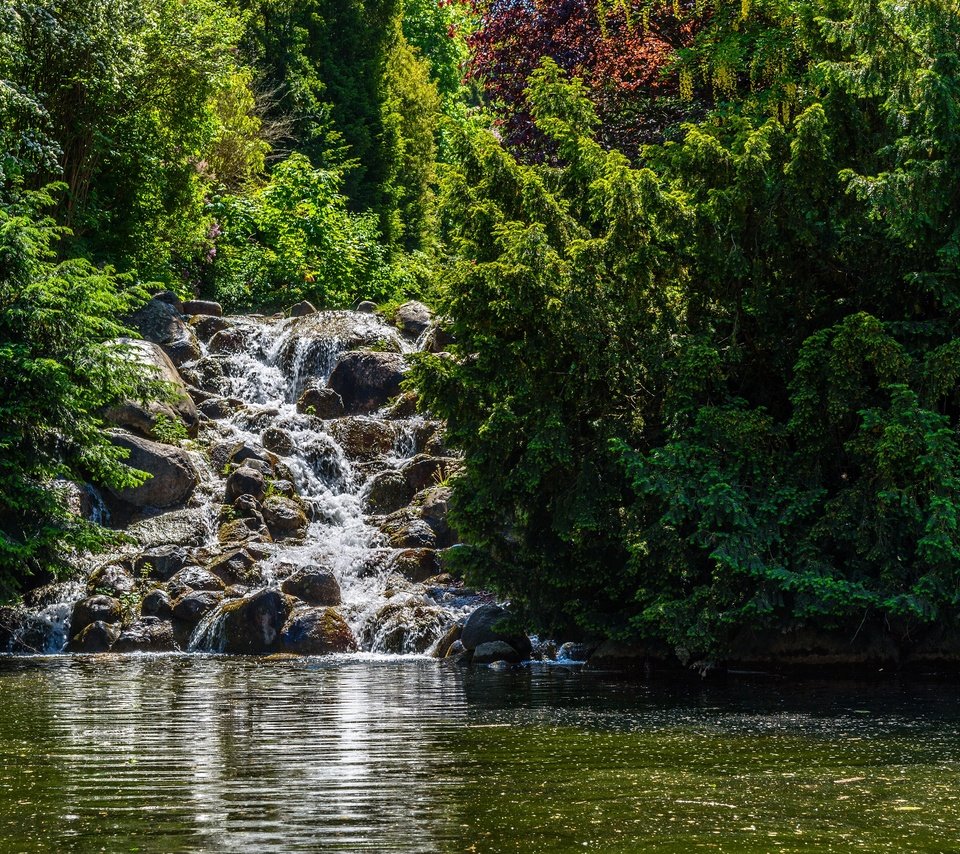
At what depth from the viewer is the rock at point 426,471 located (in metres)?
22.8

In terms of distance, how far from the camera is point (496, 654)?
15.7 metres

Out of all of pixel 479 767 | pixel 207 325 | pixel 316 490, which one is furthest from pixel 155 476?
pixel 479 767

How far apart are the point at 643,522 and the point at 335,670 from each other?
13.6 ft

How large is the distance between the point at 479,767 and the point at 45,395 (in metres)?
11.0

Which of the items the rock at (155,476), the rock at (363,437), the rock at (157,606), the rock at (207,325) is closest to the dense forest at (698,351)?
the rock at (157,606)

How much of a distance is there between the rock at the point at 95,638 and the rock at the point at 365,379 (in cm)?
902

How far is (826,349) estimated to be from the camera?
42.3 feet

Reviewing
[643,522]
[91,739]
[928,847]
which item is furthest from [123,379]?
[928,847]

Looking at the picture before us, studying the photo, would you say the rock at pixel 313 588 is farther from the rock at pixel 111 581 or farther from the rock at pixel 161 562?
the rock at pixel 111 581

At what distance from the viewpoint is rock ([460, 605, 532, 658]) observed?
15961 millimetres

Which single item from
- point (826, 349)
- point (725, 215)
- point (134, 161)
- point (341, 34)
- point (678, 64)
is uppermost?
point (341, 34)

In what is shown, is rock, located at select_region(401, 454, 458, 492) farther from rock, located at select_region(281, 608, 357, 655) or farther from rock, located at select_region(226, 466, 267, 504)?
rock, located at select_region(281, 608, 357, 655)

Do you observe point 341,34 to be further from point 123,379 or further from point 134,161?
point 123,379

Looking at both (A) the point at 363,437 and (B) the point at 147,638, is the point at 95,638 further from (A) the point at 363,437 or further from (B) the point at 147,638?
(A) the point at 363,437
